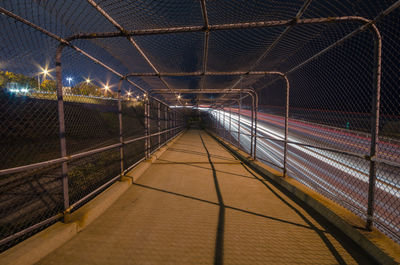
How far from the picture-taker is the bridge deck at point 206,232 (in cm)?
181

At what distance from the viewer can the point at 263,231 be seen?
2.23m

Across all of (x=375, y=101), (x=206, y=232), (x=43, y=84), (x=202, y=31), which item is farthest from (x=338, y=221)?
(x=43, y=84)

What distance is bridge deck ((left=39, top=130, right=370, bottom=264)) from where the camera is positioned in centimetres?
181

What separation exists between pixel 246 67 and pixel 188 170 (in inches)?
134

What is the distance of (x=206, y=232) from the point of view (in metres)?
2.19

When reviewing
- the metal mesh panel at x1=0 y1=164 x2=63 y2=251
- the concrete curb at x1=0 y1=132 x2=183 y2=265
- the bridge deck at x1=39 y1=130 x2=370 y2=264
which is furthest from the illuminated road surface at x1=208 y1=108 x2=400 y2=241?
the metal mesh panel at x1=0 y1=164 x2=63 y2=251

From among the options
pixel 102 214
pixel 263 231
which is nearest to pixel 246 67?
pixel 263 231

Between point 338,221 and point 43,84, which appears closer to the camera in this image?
point 43,84

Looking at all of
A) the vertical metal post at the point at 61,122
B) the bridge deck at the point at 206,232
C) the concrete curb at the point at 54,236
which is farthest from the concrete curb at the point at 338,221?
the vertical metal post at the point at 61,122

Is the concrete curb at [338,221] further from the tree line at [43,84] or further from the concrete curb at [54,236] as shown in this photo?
the tree line at [43,84]

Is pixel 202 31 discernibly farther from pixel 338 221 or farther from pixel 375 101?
pixel 338 221

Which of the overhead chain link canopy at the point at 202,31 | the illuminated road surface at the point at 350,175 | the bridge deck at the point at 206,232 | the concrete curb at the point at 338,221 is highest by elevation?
the overhead chain link canopy at the point at 202,31

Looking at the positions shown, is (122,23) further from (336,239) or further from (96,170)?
(96,170)

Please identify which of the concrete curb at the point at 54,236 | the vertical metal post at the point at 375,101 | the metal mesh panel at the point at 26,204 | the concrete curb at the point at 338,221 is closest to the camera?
the concrete curb at the point at 54,236
